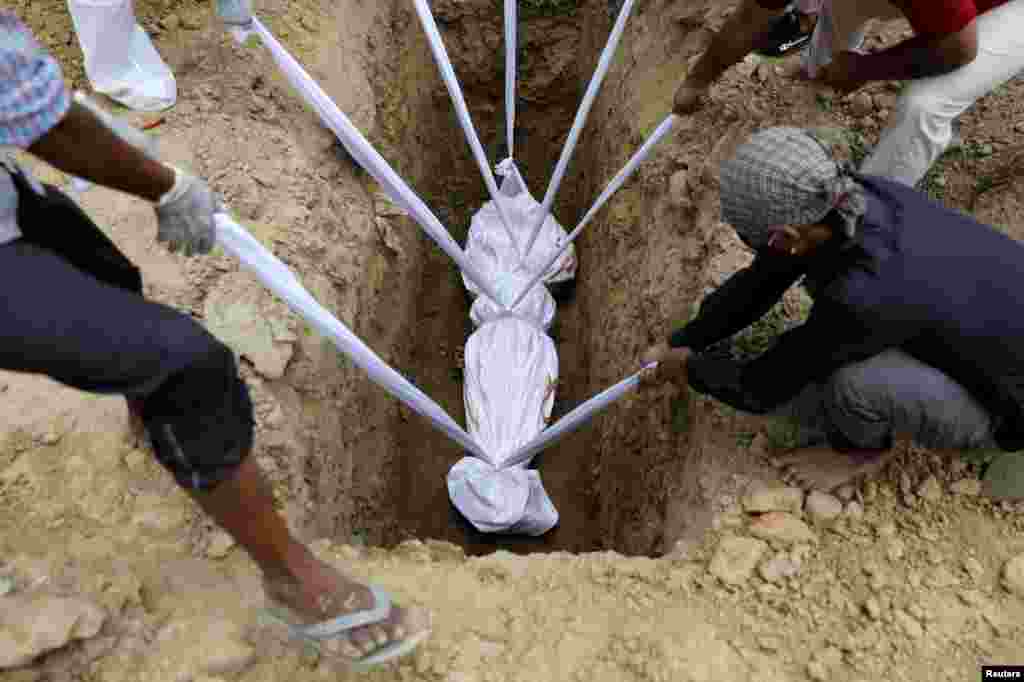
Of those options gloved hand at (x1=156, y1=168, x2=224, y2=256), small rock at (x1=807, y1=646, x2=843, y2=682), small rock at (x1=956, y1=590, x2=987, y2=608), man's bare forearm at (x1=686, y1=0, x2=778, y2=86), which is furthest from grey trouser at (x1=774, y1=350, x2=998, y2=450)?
gloved hand at (x1=156, y1=168, x2=224, y2=256)

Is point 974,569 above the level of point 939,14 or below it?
below

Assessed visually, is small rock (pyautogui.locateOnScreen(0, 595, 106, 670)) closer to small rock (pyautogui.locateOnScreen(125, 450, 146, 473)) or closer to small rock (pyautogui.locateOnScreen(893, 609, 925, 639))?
small rock (pyautogui.locateOnScreen(125, 450, 146, 473))

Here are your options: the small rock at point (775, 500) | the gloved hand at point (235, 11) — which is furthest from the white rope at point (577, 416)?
the gloved hand at point (235, 11)

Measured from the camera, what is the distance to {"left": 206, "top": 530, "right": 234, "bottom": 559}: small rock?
2.08m

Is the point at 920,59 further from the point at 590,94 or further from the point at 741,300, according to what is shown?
the point at 590,94

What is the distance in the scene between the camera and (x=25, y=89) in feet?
3.85

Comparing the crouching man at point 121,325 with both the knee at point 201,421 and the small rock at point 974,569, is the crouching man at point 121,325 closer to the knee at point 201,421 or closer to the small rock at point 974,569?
the knee at point 201,421

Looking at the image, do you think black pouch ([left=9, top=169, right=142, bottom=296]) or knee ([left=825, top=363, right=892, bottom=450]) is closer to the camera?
black pouch ([left=9, top=169, right=142, bottom=296])

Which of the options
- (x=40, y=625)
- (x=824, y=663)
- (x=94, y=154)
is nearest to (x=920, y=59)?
(x=824, y=663)

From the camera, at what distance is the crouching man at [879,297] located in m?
1.71

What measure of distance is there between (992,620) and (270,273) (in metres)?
2.18

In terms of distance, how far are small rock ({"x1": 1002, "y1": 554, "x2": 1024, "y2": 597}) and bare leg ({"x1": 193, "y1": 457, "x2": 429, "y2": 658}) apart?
158cm

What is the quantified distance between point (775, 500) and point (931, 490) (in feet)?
1.47

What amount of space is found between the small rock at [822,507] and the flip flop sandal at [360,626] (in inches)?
47.4
